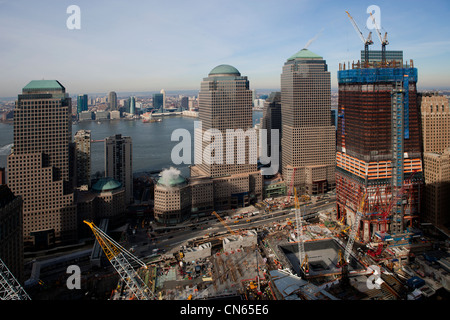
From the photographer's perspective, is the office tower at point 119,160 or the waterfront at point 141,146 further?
the waterfront at point 141,146

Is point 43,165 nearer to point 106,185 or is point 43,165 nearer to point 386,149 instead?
point 106,185

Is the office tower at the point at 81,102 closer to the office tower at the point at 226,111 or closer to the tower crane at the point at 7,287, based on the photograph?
the office tower at the point at 226,111

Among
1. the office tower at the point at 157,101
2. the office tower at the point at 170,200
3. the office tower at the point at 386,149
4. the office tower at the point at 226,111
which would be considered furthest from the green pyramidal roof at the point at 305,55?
Result: the office tower at the point at 157,101

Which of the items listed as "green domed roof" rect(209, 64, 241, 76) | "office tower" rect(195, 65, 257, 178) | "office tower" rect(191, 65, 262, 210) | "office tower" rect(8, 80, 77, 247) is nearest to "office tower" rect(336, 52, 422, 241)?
"office tower" rect(191, 65, 262, 210)

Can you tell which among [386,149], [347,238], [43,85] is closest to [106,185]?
[43,85]

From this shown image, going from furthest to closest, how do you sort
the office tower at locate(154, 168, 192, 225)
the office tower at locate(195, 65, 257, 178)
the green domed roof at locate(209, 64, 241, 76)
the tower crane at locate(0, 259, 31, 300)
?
the green domed roof at locate(209, 64, 241, 76) < the office tower at locate(195, 65, 257, 178) < the office tower at locate(154, 168, 192, 225) < the tower crane at locate(0, 259, 31, 300)

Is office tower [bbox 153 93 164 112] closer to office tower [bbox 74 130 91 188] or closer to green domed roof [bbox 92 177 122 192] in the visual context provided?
office tower [bbox 74 130 91 188]
